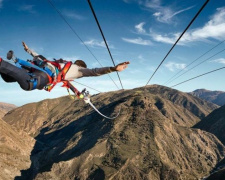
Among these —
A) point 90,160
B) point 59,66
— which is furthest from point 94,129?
point 59,66

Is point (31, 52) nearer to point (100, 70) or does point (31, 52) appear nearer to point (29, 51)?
point (29, 51)

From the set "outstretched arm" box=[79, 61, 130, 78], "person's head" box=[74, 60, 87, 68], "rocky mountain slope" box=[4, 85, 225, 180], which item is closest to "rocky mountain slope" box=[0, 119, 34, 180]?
"rocky mountain slope" box=[4, 85, 225, 180]

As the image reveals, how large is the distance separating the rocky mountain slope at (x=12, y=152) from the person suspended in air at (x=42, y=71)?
446 ft

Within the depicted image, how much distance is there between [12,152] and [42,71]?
173 metres

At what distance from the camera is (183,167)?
123m

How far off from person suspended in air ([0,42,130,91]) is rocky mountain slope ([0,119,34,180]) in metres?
136

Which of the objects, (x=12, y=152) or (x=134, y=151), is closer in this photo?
(x=134, y=151)

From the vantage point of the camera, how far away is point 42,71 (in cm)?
718

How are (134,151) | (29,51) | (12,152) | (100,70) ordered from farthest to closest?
(12,152), (134,151), (29,51), (100,70)

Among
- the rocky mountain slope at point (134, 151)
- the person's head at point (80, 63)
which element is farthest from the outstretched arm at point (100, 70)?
the rocky mountain slope at point (134, 151)

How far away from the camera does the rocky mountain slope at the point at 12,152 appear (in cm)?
13457

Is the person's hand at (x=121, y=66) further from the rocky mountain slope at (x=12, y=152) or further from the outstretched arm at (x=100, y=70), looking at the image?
the rocky mountain slope at (x=12, y=152)

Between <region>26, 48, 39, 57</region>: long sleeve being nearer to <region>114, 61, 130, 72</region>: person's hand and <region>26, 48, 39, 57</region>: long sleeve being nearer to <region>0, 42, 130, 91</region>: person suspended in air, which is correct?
<region>0, 42, 130, 91</region>: person suspended in air

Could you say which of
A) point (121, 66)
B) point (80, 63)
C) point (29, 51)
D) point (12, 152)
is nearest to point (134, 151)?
point (12, 152)
